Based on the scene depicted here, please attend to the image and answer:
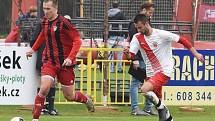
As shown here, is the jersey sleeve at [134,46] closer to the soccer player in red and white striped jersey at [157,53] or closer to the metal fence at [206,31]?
the soccer player in red and white striped jersey at [157,53]

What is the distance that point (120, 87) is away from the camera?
1662cm

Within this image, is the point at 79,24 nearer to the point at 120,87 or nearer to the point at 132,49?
the point at 120,87

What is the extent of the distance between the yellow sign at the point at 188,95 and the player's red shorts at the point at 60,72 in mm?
3812

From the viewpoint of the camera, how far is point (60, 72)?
42.1 ft

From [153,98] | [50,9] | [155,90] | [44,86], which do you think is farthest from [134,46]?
[44,86]

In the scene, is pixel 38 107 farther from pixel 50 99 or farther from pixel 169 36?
pixel 50 99

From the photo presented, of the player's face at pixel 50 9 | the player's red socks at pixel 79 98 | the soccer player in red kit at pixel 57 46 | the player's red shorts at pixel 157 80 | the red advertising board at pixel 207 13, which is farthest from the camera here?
the red advertising board at pixel 207 13

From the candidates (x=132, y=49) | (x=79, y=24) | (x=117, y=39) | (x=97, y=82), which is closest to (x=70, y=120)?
(x=132, y=49)

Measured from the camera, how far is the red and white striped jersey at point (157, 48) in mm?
12836

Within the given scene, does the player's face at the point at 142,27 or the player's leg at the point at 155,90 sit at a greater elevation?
the player's face at the point at 142,27

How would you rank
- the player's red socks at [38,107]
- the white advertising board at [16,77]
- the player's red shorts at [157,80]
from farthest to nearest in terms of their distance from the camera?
the white advertising board at [16,77]
the player's red shorts at [157,80]
the player's red socks at [38,107]

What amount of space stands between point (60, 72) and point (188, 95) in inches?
174

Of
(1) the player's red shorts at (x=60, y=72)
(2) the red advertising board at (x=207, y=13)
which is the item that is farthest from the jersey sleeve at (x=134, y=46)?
(2) the red advertising board at (x=207, y=13)

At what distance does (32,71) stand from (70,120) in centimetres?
233
